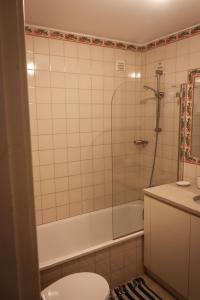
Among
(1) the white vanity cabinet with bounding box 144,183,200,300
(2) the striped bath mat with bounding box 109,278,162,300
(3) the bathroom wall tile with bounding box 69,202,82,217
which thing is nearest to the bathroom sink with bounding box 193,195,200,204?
(1) the white vanity cabinet with bounding box 144,183,200,300

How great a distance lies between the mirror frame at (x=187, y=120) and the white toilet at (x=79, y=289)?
4.82ft

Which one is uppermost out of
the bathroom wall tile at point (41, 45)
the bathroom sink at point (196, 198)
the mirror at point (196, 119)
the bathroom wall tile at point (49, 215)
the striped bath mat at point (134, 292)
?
the bathroom wall tile at point (41, 45)

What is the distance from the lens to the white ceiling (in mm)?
1731

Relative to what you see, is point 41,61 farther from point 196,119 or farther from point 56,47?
point 196,119

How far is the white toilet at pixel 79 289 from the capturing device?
4.71 feet

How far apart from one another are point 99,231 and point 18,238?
2415 millimetres

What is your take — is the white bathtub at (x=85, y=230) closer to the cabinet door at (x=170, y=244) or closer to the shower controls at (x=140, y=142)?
the cabinet door at (x=170, y=244)

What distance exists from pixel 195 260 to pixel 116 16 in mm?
2102

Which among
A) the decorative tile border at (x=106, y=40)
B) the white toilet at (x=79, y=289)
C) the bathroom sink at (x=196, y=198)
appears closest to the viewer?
the white toilet at (x=79, y=289)

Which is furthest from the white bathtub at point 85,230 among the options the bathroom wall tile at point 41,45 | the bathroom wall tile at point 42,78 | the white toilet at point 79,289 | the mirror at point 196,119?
the bathroom wall tile at point 41,45

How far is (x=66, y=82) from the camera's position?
238cm

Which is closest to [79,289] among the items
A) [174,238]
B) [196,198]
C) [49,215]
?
[174,238]

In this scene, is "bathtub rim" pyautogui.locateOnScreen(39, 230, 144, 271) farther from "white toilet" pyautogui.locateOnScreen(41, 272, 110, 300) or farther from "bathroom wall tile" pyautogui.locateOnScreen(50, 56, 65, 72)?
"bathroom wall tile" pyautogui.locateOnScreen(50, 56, 65, 72)

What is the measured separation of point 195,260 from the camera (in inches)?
67.1
